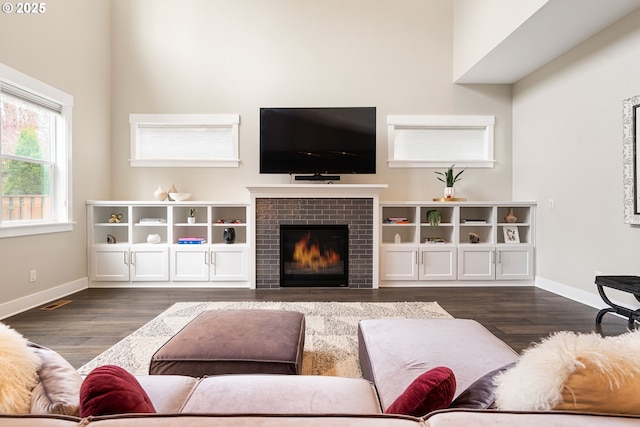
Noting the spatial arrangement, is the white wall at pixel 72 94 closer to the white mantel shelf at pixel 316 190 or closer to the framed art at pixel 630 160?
the white mantel shelf at pixel 316 190

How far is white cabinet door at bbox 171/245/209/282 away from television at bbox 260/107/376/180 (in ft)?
4.49

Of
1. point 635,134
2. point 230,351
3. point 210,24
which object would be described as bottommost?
point 230,351

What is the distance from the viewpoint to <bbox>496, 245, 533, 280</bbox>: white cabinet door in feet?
14.7

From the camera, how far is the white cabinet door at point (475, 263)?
4473 mm

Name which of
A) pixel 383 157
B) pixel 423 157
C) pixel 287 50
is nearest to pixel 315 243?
pixel 383 157

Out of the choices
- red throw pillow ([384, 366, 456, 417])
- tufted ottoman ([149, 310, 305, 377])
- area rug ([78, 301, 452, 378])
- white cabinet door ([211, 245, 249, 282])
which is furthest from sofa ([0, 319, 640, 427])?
white cabinet door ([211, 245, 249, 282])

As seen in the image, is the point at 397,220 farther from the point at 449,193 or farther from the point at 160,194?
the point at 160,194

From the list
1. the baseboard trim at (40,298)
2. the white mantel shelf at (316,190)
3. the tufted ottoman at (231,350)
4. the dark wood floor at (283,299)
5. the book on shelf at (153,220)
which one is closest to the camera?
the tufted ottoman at (231,350)

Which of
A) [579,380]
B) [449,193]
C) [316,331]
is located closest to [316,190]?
[449,193]

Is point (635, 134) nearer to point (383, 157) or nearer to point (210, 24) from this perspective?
point (383, 157)

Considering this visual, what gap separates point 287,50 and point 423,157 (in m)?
2.47

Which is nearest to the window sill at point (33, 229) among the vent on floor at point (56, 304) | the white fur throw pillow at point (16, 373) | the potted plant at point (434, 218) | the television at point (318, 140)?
the vent on floor at point (56, 304)

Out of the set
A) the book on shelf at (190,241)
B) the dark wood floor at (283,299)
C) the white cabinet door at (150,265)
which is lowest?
the dark wood floor at (283,299)

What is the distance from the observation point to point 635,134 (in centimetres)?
307
